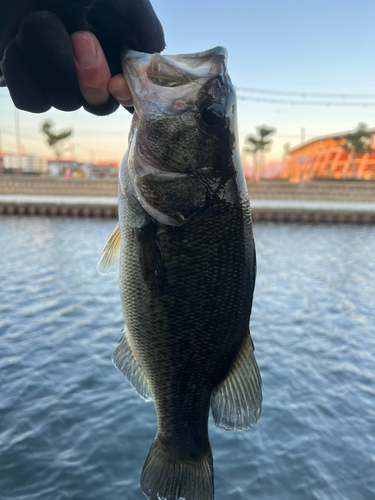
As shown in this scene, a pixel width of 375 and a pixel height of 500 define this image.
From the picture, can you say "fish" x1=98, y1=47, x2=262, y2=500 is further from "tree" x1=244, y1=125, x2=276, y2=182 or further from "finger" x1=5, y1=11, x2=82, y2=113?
"tree" x1=244, y1=125, x2=276, y2=182

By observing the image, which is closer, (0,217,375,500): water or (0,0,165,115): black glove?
(0,0,165,115): black glove

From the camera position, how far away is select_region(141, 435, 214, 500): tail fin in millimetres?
1728

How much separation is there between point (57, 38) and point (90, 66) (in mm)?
158

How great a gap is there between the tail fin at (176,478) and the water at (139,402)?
3.63 metres

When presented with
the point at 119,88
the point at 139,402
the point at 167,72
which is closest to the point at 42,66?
the point at 119,88

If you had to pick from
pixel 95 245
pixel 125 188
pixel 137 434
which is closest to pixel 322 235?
pixel 95 245

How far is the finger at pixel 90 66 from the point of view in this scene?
1.50 m

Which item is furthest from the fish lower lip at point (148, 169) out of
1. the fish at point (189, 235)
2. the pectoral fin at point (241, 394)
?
the pectoral fin at point (241, 394)

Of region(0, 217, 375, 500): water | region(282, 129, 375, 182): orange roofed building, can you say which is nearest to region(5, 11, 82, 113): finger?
region(0, 217, 375, 500): water

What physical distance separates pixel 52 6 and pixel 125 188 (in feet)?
2.45

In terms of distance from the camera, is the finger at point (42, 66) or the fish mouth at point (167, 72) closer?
the finger at point (42, 66)

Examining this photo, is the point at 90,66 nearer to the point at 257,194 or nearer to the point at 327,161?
the point at 257,194

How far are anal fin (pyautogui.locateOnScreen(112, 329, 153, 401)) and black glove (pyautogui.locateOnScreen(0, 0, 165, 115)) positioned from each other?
1.18m

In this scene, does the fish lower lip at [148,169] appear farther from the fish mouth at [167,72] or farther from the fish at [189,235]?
the fish mouth at [167,72]
